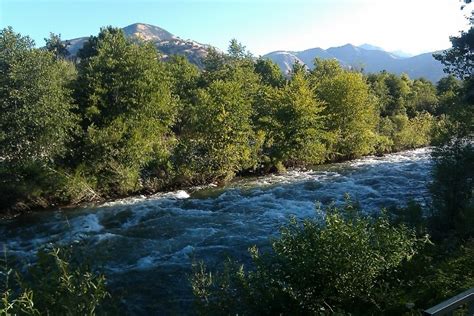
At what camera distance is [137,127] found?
88.3 ft

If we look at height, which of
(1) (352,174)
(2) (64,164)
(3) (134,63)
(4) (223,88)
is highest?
(3) (134,63)

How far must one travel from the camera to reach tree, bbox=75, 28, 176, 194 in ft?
80.0

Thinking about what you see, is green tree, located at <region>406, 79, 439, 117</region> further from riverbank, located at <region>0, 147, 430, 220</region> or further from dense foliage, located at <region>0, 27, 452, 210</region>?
riverbank, located at <region>0, 147, 430, 220</region>

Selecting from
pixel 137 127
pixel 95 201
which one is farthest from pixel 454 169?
pixel 137 127

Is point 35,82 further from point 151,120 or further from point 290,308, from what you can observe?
point 290,308

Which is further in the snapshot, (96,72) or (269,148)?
(269,148)

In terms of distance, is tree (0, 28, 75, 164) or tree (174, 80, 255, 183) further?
tree (174, 80, 255, 183)

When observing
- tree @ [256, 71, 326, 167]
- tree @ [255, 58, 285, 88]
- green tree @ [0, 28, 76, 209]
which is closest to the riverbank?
green tree @ [0, 28, 76, 209]

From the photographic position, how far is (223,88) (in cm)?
2889

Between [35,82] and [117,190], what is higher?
[35,82]

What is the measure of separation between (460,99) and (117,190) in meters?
18.2

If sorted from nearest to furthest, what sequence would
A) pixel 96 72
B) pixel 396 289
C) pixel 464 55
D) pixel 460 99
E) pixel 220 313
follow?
pixel 220 313, pixel 396 289, pixel 460 99, pixel 464 55, pixel 96 72

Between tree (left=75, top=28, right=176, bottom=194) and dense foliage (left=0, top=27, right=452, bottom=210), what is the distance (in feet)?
0.21

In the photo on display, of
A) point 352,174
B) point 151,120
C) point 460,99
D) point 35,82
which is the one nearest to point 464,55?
point 460,99
